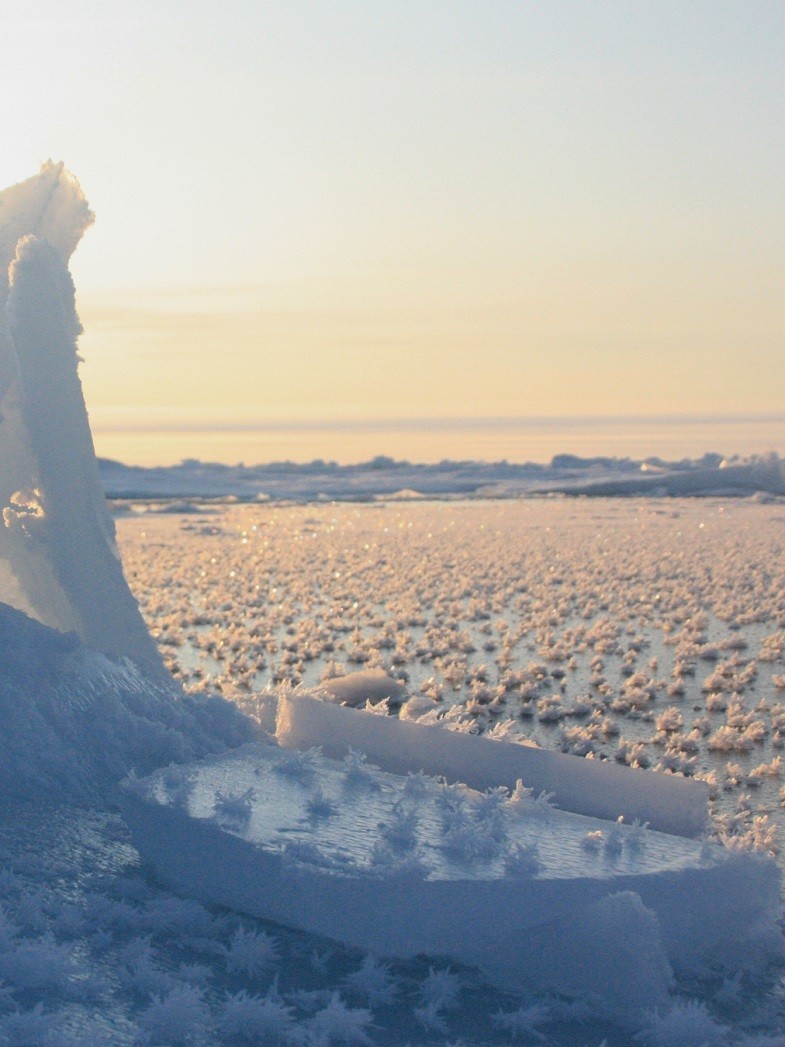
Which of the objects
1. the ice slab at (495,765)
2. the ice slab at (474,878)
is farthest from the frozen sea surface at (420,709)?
the ice slab at (495,765)

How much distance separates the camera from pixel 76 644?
19.9ft

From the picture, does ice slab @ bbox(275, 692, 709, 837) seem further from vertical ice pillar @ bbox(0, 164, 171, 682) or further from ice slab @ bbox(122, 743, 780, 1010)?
vertical ice pillar @ bbox(0, 164, 171, 682)

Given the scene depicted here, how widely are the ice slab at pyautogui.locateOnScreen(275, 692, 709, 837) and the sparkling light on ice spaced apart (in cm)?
1

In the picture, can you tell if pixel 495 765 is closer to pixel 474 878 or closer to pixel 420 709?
pixel 474 878

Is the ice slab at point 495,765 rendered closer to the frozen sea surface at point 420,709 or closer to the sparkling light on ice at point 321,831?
the sparkling light on ice at point 321,831

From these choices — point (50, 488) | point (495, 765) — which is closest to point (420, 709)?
point (495, 765)

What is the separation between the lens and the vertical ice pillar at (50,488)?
6.73 meters

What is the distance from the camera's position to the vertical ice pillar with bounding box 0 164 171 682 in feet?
22.1

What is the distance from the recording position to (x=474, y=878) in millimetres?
4258

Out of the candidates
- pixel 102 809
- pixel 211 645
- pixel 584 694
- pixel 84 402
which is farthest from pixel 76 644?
pixel 211 645

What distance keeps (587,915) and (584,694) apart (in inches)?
217

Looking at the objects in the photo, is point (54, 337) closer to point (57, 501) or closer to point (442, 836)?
point (57, 501)

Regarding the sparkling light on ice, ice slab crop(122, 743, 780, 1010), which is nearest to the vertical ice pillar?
the sparkling light on ice

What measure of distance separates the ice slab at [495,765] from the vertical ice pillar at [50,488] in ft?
3.34
